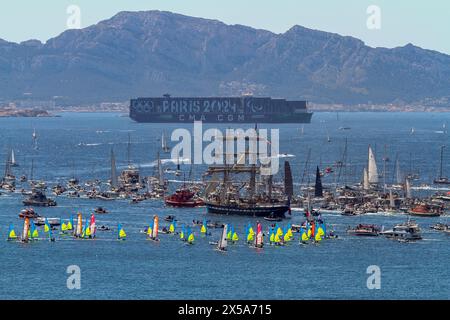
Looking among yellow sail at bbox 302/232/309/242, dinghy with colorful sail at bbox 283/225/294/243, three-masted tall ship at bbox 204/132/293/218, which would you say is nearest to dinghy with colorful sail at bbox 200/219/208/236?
dinghy with colorful sail at bbox 283/225/294/243

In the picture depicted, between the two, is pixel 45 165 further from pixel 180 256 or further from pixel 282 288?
pixel 282 288

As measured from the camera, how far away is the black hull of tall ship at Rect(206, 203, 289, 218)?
97812 millimetres

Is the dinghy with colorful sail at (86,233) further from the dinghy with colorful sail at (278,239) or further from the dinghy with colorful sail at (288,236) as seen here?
the dinghy with colorful sail at (288,236)

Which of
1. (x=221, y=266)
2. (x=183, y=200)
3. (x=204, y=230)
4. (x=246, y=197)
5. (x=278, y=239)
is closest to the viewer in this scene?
(x=221, y=266)

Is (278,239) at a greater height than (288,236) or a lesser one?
lesser

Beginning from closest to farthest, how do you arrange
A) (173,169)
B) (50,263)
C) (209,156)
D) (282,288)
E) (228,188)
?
(282,288), (50,263), (228,188), (173,169), (209,156)

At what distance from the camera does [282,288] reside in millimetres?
61969

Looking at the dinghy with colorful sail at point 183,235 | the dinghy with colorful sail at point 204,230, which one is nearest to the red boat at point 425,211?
the dinghy with colorful sail at point 204,230

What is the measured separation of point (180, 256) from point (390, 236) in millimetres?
19010

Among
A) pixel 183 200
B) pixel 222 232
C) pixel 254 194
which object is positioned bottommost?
pixel 183 200

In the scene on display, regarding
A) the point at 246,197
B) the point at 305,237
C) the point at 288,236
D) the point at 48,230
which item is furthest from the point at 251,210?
the point at 48,230

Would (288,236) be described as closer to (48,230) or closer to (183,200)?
(48,230)

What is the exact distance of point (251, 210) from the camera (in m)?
99.9
